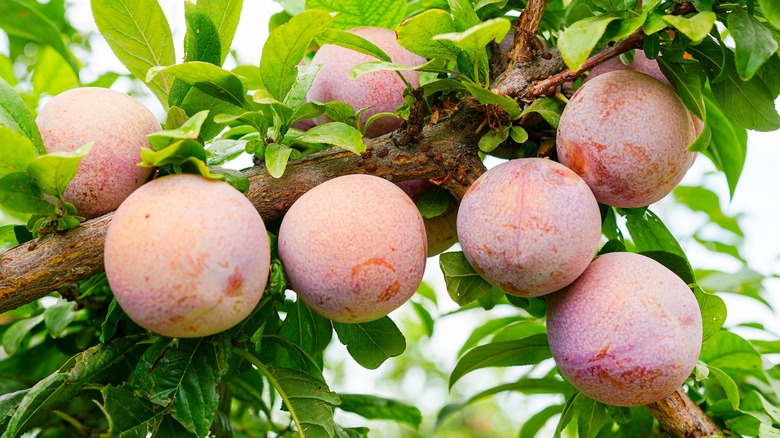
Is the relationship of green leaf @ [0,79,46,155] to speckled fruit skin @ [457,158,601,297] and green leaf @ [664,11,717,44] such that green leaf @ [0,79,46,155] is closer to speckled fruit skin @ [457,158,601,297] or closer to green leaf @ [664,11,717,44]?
speckled fruit skin @ [457,158,601,297]

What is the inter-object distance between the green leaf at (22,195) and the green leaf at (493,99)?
529 mm

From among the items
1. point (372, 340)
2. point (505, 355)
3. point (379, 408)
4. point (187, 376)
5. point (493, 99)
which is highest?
point (493, 99)

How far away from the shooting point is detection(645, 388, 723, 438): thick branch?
101cm

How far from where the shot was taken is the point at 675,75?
35.5 inches

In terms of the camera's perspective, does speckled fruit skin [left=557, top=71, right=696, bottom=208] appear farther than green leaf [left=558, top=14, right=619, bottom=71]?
Yes

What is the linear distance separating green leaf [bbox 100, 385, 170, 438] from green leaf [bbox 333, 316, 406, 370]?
301mm

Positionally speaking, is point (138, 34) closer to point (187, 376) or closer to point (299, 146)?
point (299, 146)

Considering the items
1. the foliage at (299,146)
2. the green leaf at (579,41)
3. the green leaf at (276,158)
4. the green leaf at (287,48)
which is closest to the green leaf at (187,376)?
the foliage at (299,146)

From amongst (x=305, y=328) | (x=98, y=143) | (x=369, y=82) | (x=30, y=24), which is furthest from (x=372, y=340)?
(x=30, y=24)

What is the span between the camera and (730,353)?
130 centimetres

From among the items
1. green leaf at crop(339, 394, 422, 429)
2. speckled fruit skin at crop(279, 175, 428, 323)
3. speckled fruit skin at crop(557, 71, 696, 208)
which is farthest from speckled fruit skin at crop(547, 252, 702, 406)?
green leaf at crop(339, 394, 422, 429)

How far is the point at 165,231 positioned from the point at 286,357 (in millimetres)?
522

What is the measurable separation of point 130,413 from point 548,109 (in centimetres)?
71

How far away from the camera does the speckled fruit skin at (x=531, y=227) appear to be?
0.83 m
